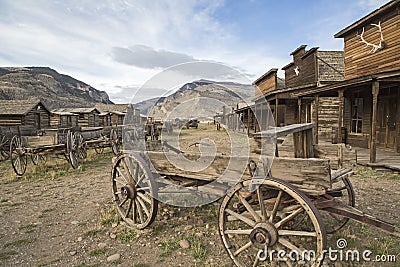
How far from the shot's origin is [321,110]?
569 inches

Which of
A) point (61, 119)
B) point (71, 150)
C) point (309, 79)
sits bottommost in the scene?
point (71, 150)

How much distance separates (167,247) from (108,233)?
1.09 meters

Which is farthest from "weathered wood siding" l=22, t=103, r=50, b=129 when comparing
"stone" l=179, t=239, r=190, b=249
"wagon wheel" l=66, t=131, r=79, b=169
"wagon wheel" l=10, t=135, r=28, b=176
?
"stone" l=179, t=239, r=190, b=249

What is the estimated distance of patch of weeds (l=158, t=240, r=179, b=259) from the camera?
10.5ft

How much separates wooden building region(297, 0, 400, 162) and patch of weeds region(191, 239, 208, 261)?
712cm

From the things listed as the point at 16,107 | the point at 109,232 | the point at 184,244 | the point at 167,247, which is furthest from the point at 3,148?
the point at 184,244

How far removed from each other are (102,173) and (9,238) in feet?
15.0

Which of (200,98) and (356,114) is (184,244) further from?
(356,114)

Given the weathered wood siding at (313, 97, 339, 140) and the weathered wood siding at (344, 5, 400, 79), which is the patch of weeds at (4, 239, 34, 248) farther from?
the weathered wood siding at (313, 97, 339, 140)

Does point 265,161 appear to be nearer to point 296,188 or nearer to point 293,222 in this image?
point 296,188

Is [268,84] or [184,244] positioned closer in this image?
[184,244]

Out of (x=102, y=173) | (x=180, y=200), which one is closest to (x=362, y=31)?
(x=180, y=200)

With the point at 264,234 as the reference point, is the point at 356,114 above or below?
above

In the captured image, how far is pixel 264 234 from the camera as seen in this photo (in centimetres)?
255
